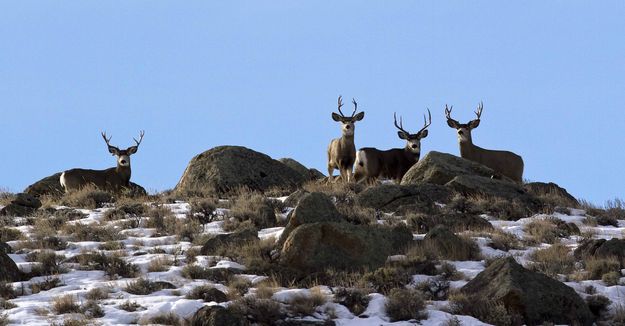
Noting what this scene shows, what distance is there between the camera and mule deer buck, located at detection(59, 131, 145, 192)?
83.3 ft

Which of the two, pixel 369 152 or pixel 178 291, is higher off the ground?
pixel 369 152

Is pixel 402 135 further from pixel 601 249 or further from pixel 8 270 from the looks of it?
pixel 8 270

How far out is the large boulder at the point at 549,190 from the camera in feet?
71.4

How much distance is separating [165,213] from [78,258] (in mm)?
3912

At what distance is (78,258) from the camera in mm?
14891

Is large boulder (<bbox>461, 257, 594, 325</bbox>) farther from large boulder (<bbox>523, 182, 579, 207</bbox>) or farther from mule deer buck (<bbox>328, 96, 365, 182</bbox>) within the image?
mule deer buck (<bbox>328, 96, 365, 182</bbox>)

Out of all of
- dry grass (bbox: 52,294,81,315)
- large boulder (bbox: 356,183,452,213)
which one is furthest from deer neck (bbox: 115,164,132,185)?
dry grass (bbox: 52,294,81,315)

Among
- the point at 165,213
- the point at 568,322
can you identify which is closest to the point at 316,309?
the point at 568,322

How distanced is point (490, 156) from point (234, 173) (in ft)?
23.5

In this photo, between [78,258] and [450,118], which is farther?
[450,118]

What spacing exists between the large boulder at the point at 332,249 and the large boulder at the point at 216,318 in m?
2.40

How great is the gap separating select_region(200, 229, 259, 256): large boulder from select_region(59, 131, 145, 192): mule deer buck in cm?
1049

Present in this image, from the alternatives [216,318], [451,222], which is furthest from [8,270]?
[451,222]

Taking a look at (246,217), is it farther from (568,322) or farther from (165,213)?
(568,322)
